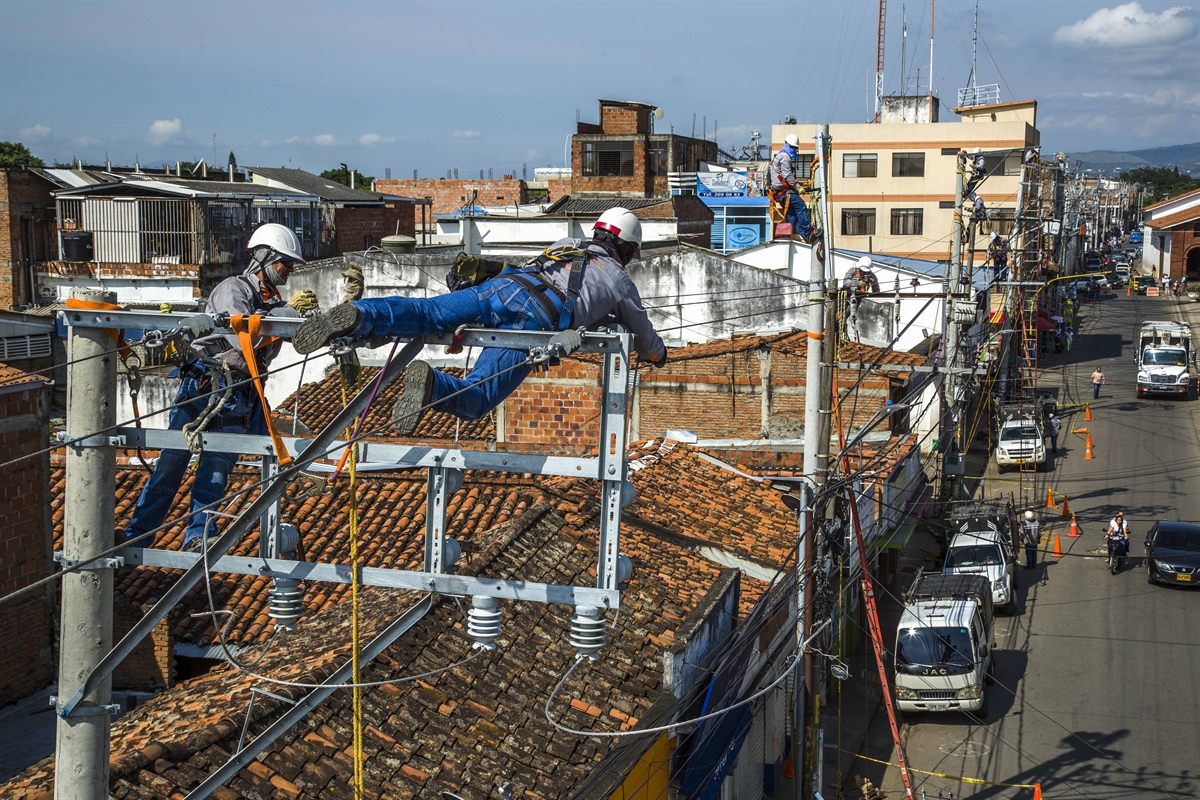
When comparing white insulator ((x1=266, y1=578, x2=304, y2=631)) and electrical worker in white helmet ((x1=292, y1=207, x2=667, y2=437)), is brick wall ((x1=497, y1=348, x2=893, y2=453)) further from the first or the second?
white insulator ((x1=266, y1=578, x2=304, y2=631))

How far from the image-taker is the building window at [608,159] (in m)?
50.9

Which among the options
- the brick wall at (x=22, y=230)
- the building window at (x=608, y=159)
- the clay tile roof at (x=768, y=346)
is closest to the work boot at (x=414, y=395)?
the clay tile roof at (x=768, y=346)

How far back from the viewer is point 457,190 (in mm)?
64750

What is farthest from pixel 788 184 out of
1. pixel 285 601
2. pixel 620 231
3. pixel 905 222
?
pixel 905 222

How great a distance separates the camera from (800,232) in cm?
1620

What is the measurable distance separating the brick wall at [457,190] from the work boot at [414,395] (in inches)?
2254

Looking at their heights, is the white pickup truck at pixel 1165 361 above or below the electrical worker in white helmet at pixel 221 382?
below

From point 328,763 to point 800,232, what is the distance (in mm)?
9957

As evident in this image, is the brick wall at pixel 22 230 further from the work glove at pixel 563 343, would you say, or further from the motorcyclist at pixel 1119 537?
the work glove at pixel 563 343

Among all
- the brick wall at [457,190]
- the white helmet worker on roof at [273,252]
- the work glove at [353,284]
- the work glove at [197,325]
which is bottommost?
the work glove at [197,325]

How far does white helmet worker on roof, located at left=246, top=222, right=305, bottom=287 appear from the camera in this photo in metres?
6.86

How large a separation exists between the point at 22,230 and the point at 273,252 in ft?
107

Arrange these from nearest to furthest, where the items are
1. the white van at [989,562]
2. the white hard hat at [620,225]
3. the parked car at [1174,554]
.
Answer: the white hard hat at [620,225]
the white van at [989,562]
the parked car at [1174,554]

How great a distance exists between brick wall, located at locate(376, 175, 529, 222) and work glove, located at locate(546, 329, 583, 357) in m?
57.6
